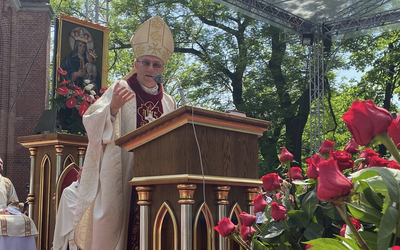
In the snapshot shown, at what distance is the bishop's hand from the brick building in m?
13.3

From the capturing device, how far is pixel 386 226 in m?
0.96

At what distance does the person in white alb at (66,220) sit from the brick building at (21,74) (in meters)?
10.3

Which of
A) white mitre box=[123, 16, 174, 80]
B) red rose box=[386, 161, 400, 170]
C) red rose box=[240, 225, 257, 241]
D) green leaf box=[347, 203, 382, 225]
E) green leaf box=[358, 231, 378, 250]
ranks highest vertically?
white mitre box=[123, 16, 174, 80]

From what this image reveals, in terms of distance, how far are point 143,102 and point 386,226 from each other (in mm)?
3042

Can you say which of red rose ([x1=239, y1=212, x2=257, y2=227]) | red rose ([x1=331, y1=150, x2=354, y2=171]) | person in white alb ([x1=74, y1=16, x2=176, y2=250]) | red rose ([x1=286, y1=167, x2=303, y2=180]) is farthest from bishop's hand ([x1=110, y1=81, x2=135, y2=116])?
red rose ([x1=331, y1=150, x2=354, y2=171])

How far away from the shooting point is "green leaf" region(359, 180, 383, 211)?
3.57 ft

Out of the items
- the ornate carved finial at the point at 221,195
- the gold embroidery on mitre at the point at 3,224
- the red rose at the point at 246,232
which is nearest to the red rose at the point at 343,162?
the red rose at the point at 246,232

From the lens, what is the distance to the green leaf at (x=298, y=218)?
5.90 ft

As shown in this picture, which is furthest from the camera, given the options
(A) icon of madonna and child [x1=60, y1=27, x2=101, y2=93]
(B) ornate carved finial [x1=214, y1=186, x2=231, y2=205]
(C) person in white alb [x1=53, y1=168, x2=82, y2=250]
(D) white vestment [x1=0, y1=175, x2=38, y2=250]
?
(A) icon of madonna and child [x1=60, y1=27, x2=101, y2=93]

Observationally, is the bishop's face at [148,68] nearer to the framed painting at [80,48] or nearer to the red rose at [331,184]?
the red rose at [331,184]

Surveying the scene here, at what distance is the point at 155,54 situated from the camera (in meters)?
3.86

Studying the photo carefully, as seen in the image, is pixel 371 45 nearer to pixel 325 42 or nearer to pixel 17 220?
pixel 325 42

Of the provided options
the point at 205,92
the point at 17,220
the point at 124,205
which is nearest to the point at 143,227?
the point at 124,205

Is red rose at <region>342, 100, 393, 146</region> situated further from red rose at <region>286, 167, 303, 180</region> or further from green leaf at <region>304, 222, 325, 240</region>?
red rose at <region>286, 167, 303, 180</region>
